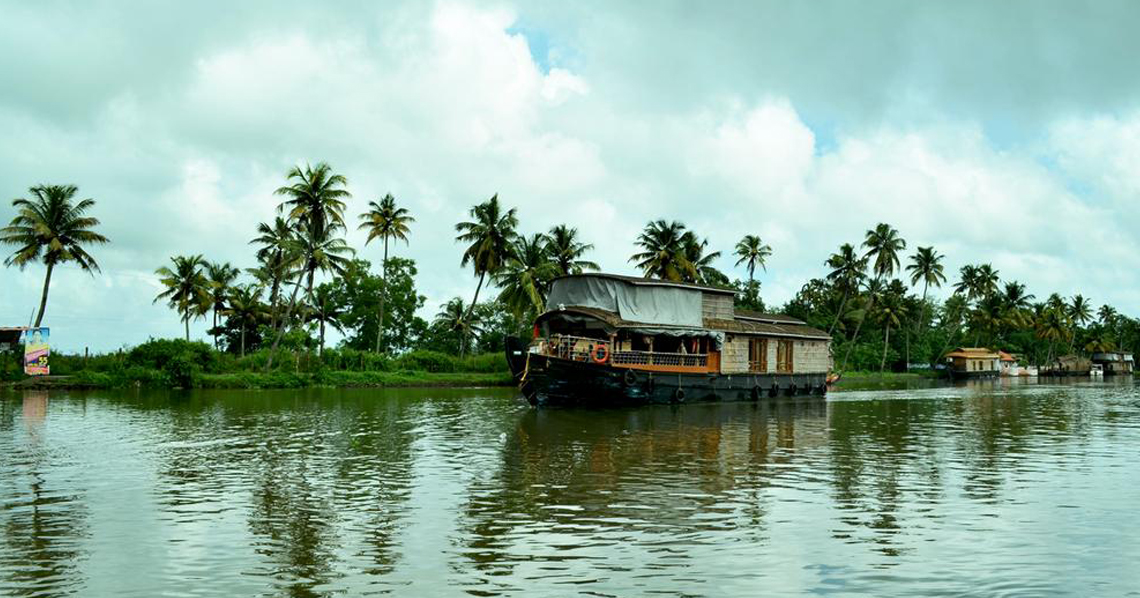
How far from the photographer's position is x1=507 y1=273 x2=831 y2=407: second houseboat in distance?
30.3 meters

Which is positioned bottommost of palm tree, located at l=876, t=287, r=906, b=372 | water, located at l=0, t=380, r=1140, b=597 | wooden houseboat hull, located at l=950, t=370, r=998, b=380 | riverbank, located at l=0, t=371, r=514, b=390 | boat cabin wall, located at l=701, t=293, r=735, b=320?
water, located at l=0, t=380, r=1140, b=597

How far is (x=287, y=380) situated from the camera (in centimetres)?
4869

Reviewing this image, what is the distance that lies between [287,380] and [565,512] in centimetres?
4087

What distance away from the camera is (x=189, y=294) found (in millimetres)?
60062

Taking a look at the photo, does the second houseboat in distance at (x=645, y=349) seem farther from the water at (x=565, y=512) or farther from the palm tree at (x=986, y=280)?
the palm tree at (x=986, y=280)

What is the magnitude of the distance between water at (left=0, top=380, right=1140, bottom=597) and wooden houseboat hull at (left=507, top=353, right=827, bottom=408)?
23.0ft

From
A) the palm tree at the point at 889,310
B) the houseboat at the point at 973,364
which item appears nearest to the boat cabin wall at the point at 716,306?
the palm tree at the point at 889,310

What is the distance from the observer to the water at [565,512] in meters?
8.08

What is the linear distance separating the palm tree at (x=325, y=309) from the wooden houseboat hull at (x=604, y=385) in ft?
124

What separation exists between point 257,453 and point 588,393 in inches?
582

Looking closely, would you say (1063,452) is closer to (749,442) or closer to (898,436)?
(898,436)

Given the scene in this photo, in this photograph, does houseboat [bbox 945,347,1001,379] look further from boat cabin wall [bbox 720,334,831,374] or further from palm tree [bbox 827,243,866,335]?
boat cabin wall [bbox 720,334,831,374]

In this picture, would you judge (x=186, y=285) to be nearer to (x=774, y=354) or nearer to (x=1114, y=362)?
(x=774, y=354)

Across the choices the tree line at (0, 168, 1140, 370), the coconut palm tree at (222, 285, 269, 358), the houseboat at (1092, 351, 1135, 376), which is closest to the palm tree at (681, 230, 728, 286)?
the tree line at (0, 168, 1140, 370)
